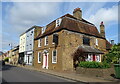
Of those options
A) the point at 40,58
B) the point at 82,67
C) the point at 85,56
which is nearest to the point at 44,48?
the point at 40,58

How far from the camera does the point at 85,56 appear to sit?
2062 centimetres

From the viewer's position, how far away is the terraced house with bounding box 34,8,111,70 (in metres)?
20.5

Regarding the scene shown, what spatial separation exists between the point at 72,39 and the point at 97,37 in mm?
7608

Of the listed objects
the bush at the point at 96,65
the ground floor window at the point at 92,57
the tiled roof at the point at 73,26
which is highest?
the tiled roof at the point at 73,26

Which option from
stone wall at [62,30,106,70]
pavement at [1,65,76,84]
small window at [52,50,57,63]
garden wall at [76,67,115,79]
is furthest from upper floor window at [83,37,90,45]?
pavement at [1,65,76,84]

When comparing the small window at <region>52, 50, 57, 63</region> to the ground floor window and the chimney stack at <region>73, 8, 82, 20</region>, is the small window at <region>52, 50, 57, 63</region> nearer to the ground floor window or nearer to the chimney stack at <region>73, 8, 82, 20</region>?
the ground floor window

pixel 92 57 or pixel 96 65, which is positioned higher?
pixel 92 57

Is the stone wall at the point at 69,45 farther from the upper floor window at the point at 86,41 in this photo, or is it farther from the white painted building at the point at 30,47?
the white painted building at the point at 30,47

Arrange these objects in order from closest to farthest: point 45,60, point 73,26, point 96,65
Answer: point 96,65 < point 73,26 < point 45,60

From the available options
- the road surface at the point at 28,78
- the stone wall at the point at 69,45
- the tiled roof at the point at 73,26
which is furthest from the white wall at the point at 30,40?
the road surface at the point at 28,78

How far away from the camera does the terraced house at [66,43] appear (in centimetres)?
2045

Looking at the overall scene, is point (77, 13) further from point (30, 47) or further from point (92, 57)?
point (30, 47)

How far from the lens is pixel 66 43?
20422 millimetres

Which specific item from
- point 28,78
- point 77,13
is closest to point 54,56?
point 77,13
